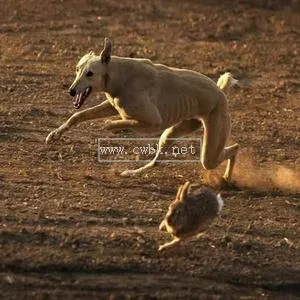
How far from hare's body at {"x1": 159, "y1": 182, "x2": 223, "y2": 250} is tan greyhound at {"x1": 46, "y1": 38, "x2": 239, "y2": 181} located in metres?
1.67

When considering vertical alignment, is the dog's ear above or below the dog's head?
above

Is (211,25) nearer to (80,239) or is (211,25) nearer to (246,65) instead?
(246,65)

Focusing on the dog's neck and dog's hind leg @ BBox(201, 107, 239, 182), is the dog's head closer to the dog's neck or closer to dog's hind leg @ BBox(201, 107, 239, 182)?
the dog's neck

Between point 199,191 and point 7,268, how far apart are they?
176cm

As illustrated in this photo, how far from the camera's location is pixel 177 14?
19438 mm

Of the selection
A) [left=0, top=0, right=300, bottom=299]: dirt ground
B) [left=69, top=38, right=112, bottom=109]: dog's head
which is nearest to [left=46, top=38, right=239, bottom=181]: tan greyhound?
[left=69, top=38, right=112, bottom=109]: dog's head

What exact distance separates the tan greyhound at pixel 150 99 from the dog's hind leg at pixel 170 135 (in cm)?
1

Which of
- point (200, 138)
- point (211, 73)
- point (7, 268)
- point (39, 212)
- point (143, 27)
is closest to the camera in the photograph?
point (7, 268)

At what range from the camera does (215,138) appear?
10016 millimetres

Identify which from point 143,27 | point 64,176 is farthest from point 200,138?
point 143,27

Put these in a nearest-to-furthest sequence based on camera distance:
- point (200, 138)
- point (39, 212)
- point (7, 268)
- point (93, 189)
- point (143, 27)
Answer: point (7, 268) → point (39, 212) → point (93, 189) → point (200, 138) → point (143, 27)

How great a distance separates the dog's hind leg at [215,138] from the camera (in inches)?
391

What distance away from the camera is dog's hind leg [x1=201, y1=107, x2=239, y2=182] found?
9.94m

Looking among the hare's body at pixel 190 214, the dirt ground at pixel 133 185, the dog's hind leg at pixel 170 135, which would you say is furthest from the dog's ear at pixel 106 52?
the hare's body at pixel 190 214
